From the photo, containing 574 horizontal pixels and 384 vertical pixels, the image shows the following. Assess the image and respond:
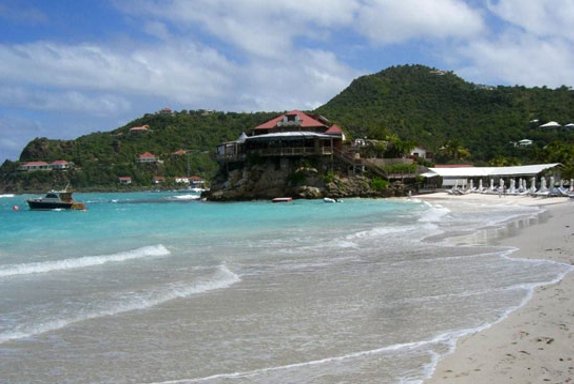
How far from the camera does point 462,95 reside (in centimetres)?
11400

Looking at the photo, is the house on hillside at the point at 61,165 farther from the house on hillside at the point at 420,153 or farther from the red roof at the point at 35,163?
the house on hillside at the point at 420,153

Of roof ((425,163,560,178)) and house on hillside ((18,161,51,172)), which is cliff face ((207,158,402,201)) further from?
house on hillside ((18,161,51,172))

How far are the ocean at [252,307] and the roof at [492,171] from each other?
41.9 m

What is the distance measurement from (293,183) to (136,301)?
4935 centimetres

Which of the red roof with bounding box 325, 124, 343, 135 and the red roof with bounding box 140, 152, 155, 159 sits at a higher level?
the red roof with bounding box 140, 152, 155, 159

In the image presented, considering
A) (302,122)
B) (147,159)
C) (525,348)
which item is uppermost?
(302,122)

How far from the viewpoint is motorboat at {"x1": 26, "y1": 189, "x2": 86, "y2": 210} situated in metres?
54.0

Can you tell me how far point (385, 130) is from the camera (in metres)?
74.2

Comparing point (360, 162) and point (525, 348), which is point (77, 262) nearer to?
point (525, 348)

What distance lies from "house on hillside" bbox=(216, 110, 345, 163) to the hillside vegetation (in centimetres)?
1264

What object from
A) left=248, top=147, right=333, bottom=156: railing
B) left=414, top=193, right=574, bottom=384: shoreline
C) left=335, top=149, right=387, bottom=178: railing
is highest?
left=248, top=147, right=333, bottom=156: railing

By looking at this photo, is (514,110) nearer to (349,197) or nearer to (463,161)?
(463,161)

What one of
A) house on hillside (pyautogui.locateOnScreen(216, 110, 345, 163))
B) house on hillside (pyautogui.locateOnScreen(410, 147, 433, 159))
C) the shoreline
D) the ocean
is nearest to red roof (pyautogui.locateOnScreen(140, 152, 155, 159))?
house on hillside (pyautogui.locateOnScreen(216, 110, 345, 163))

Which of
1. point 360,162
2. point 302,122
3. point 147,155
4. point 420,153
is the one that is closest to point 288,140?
point 302,122
